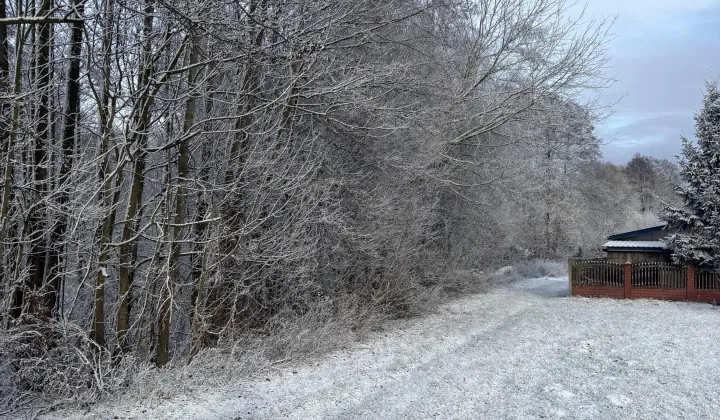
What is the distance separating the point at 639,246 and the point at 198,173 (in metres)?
14.8

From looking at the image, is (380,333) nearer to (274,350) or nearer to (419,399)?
(274,350)

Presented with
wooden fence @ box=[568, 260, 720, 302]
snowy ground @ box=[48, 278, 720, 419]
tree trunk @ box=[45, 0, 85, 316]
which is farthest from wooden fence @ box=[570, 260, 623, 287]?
tree trunk @ box=[45, 0, 85, 316]

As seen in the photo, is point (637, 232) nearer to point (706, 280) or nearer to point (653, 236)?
point (653, 236)

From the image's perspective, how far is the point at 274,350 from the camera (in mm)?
8305

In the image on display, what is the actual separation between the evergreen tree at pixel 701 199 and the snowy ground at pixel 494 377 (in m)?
4.09

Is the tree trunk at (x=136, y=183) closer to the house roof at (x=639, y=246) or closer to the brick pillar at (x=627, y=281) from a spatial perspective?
the brick pillar at (x=627, y=281)

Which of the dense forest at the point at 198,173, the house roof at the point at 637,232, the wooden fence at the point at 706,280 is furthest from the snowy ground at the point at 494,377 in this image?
the house roof at the point at 637,232

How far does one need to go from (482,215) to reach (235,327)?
12.0 m

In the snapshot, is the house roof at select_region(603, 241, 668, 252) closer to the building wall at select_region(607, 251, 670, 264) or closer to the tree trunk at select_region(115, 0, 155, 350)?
the building wall at select_region(607, 251, 670, 264)

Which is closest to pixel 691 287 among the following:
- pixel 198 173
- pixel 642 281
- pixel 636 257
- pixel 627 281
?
pixel 642 281

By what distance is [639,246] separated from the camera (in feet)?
57.4

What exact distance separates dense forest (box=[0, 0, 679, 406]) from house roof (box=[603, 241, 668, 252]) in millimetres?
7030

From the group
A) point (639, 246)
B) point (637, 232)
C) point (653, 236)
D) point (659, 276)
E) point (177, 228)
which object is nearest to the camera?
point (177, 228)

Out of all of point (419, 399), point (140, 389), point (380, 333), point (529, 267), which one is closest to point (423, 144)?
point (380, 333)
